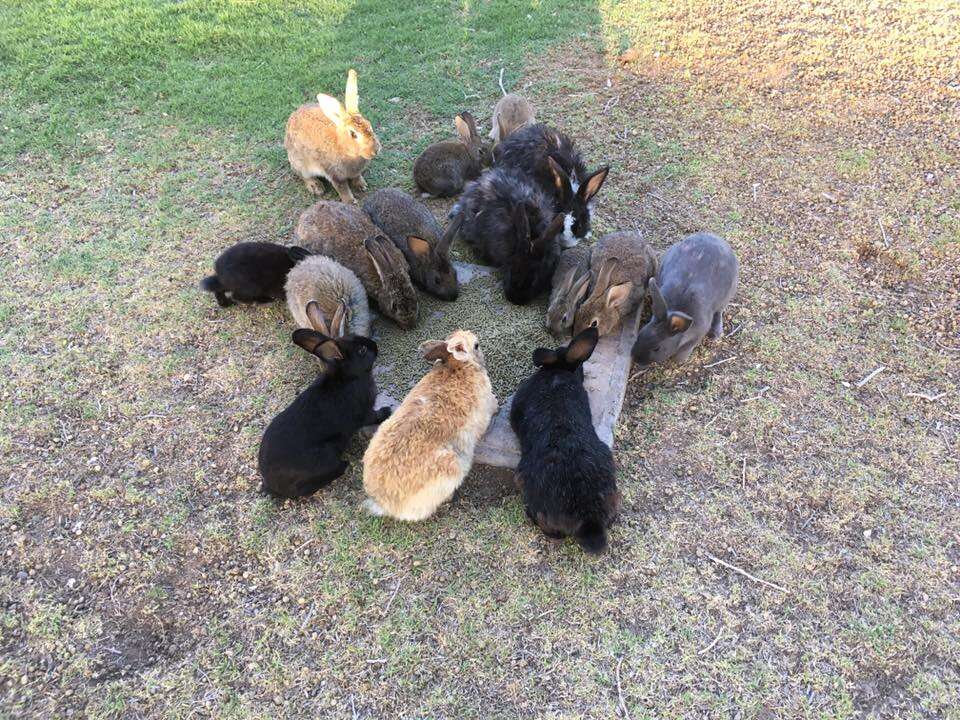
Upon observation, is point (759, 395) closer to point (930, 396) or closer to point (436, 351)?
point (930, 396)

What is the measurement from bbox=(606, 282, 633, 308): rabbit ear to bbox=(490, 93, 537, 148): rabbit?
2494 millimetres

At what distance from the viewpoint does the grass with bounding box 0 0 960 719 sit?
3076 millimetres

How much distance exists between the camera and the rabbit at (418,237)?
4680mm

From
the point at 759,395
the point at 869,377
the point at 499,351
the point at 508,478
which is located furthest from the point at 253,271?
the point at 869,377

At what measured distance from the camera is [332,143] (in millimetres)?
5543

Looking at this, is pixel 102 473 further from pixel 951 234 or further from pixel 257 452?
pixel 951 234

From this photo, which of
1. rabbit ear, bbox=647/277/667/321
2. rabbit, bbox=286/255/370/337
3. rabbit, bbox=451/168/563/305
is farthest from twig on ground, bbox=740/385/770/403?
rabbit, bbox=286/255/370/337

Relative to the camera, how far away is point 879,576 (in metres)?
3.34

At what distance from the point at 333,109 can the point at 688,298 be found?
3201 millimetres

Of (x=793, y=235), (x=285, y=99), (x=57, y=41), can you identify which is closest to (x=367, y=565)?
(x=793, y=235)

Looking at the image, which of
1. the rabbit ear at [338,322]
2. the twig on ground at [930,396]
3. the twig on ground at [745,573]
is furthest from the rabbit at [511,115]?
the twig on ground at [745,573]

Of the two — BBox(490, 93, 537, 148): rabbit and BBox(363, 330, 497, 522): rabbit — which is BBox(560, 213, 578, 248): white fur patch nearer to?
BBox(490, 93, 537, 148): rabbit

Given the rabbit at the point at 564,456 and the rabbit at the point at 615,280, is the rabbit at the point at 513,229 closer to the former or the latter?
the rabbit at the point at 615,280

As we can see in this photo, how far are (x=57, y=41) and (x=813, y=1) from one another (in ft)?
29.5
